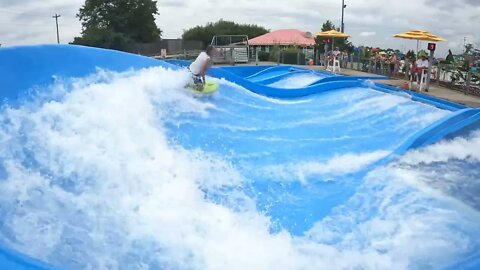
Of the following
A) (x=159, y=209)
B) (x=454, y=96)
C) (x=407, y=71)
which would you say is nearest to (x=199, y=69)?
(x=159, y=209)

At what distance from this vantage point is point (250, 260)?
3285mm

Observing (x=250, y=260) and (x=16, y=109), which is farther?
(x=16, y=109)

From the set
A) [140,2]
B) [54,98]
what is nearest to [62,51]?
[54,98]

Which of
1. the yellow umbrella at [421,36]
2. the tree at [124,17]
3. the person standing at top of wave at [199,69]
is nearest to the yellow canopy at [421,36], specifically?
the yellow umbrella at [421,36]

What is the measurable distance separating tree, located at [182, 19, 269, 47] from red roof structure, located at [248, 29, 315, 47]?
17.9 meters

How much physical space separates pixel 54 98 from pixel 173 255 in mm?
2781

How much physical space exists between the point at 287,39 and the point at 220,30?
2167 cm

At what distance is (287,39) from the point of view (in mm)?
29594

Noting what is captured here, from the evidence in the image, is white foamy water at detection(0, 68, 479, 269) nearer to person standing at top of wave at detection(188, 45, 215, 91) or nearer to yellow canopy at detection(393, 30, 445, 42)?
person standing at top of wave at detection(188, 45, 215, 91)

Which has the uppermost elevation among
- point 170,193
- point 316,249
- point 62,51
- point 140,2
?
point 140,2

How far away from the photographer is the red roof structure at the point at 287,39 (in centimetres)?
2894

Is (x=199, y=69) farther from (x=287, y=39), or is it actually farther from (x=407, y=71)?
(x=287, y=39)

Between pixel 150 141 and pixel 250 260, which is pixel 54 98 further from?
pixel 250 260

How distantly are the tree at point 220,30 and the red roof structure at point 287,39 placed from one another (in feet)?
58.7
